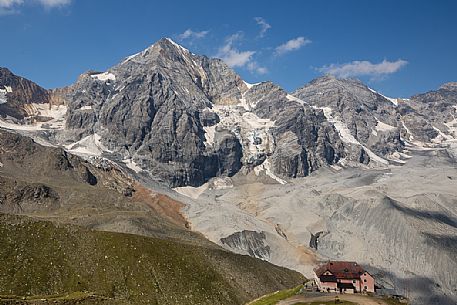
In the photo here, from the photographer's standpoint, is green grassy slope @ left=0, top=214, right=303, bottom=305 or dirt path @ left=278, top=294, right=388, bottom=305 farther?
green grassy slope @ left=0, top=214, right=303, bottom=305

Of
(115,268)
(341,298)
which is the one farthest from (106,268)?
(341,298)

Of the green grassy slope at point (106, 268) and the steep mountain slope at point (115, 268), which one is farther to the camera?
the steep mountain slope at point (115, 268)

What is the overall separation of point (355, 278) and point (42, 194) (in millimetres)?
142248

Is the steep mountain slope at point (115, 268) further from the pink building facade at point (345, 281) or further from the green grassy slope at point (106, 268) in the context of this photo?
the pink building facade at point (345, 281)

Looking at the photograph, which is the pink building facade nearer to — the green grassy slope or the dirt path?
the dirt path

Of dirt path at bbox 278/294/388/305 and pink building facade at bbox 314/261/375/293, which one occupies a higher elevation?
pink building facade at bbox 314/261/375/293

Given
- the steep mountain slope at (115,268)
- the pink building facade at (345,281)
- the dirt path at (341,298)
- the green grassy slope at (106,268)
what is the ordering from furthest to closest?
the pink building facade at (345,281), the steep mountain slope at (115,268), the green grassy slope at (106,268), the dirt path at (341,298)

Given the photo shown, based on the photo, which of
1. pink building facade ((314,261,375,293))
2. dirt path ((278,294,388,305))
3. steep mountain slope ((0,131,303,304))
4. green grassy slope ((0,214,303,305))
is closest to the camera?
dirt path ((278,294,388,305))

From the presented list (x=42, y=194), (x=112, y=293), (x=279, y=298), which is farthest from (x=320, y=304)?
(x=42, y=194)

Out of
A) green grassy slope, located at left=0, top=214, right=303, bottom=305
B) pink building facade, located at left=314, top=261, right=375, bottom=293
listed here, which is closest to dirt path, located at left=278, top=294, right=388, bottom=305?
pink building facade, located at left=314, top=261, right=375, bottom=293

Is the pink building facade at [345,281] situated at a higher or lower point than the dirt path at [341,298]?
higher

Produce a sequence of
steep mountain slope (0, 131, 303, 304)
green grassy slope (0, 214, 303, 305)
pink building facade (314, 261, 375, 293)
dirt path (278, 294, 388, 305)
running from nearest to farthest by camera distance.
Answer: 1. dirt path (278, 294, 388, 305)
2. green grassy slope (0, 214, 303, 305)
3. steep mountain slope (0, 131, 303, 304)
4. pink building facade (314, 261, 375, 293)

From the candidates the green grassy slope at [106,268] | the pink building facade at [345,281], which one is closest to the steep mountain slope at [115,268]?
the green grassy slope at [106,268]

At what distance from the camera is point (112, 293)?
8562 centimetres
